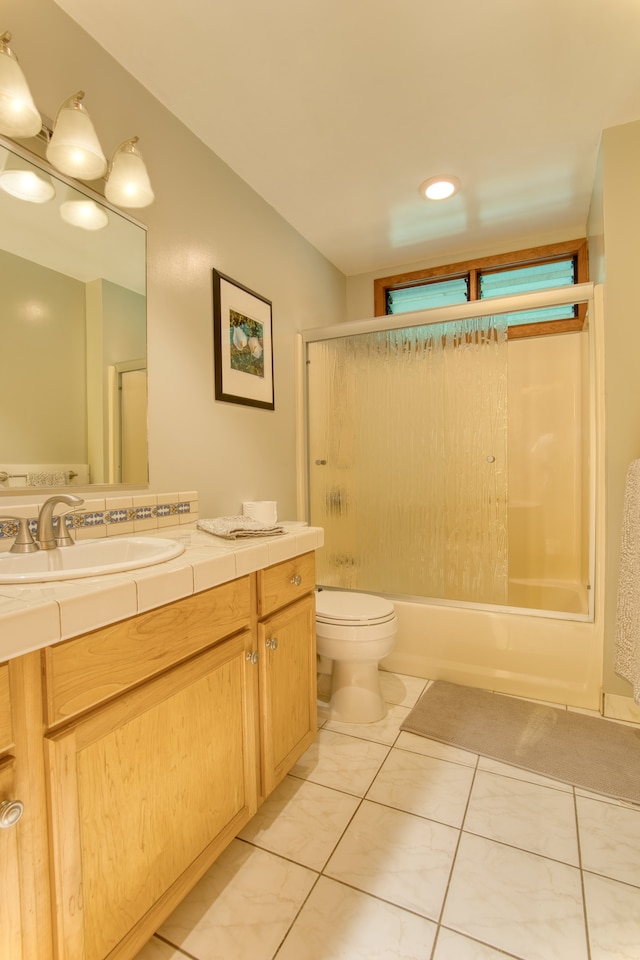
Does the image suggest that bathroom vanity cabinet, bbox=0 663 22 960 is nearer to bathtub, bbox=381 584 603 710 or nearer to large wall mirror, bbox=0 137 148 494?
large wall mirror, bbox=0 137 148 494

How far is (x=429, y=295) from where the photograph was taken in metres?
3.11

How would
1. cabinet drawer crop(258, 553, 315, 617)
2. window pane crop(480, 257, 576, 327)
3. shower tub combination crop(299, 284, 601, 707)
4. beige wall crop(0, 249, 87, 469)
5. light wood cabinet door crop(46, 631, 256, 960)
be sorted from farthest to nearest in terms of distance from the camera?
window pane crop(480, 257, 576, 327) < shower tub combination crop(299, 284, 601, 707) < cabinet drawer crop(258, 553, 315, 617) < beige wall crop(0, 249, 87, 469) < light wood cabinet door crop(46, 631, 256, 960)

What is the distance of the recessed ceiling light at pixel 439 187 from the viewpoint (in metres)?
2.16

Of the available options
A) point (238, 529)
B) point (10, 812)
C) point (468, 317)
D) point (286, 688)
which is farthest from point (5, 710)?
point (468, 317)

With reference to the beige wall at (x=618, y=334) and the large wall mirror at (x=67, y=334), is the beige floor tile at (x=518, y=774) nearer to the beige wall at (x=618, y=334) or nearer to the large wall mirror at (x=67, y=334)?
the beige wall at (x=618, y=334)

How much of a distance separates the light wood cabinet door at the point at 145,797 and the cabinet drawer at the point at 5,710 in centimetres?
7

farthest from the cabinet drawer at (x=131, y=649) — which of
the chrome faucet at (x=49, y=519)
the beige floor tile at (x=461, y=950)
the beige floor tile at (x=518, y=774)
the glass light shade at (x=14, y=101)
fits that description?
the glass light shade at (x=14, y=101)

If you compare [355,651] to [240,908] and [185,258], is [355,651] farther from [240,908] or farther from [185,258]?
[185,258]

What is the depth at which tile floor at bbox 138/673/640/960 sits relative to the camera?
1015mm

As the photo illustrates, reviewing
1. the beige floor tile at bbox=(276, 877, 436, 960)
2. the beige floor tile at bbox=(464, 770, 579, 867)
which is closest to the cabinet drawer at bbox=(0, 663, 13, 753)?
the beige floor tile at bbox=(276, 877, 436, 960)

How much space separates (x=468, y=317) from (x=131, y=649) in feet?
6.66

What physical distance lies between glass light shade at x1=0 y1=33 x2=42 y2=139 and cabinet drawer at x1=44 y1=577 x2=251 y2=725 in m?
1.24

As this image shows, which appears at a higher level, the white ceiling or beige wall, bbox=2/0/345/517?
the white ceiling

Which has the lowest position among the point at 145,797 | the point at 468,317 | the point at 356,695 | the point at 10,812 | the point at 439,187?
the point at 356,695
